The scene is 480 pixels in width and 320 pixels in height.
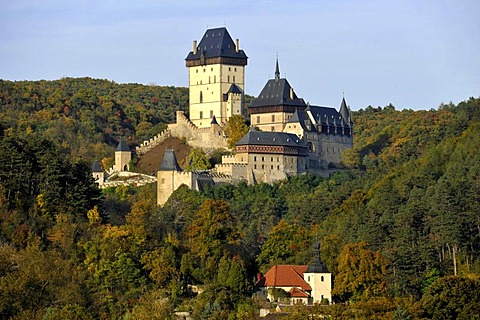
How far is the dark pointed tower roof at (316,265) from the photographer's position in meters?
73.1

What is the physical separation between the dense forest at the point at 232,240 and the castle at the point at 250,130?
1.57 meters

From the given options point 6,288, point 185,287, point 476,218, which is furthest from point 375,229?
point 6,288

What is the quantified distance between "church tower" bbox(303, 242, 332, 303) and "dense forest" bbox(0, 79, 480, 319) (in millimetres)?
642

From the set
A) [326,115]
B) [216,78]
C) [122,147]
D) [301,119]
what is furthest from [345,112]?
[122,147]

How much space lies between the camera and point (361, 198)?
296 ft

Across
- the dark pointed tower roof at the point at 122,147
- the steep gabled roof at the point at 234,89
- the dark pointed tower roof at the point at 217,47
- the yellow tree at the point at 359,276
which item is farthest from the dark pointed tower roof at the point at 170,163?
the yellow tree at the point at 359,276

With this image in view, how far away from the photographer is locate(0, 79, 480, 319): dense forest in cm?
6625

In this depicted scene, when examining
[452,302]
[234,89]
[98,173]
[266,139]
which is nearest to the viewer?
[452,302]

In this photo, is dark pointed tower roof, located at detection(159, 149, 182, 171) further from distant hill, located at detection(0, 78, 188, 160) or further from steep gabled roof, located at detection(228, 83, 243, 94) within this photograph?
distant hill, located at detection(0, 78, 188, 160)

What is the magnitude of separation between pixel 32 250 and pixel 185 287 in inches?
311

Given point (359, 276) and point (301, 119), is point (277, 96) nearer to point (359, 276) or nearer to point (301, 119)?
point (301, 119)

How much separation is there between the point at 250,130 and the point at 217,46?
35.7 feet

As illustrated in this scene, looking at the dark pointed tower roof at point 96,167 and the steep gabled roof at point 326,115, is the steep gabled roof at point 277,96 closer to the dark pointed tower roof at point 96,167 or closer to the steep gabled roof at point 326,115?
the steep gabled roof at point 326,115

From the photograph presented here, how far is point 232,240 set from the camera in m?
78.8
